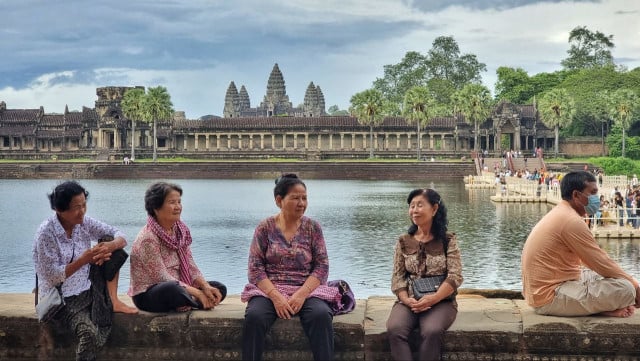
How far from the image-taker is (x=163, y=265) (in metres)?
7.04

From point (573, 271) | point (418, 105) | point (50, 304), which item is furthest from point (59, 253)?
point (418, 105)

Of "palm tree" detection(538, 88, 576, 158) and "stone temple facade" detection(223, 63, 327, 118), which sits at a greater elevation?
Answer: "stone temple facade" detection(223, 63, 327, 118)

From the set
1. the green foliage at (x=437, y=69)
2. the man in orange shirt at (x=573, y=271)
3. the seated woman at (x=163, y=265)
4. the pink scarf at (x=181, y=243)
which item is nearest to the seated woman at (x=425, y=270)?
the man in orange shirt at (x=573, y=271)

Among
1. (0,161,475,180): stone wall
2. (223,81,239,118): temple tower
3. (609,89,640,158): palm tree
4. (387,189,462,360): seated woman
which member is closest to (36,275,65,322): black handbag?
(387,189,462,360): seated woman

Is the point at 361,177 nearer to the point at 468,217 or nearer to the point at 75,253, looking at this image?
the point at 468,217

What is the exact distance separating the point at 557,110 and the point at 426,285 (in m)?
68.4

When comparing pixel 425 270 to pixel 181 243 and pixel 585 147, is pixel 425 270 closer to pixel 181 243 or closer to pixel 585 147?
pixel 181 243

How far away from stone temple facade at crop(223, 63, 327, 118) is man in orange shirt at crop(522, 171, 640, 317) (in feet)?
449

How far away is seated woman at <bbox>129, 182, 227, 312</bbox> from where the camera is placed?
6.89m

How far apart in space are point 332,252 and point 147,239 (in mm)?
15043

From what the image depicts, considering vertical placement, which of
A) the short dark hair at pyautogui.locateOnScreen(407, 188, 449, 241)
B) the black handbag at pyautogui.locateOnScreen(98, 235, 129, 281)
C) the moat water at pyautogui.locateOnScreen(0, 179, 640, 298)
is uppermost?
the short dark hair at pyautogui.locateOnScreen(407, 188, 449, 241)

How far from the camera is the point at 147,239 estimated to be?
6992mm

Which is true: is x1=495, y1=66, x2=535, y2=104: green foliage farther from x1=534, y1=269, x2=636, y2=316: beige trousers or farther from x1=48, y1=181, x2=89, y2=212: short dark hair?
x1=48, y1=181, x2=89, y2=212: short dark hair

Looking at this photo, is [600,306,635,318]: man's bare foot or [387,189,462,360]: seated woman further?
[600,306,635,318]: man's bare foot
